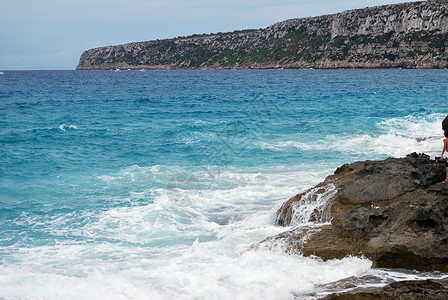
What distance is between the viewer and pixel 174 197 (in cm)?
1524

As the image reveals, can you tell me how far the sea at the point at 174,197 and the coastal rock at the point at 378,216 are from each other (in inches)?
10.0

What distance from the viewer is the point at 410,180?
34.1ft

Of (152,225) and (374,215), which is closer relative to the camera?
(374,215)

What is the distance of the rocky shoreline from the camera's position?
821cm

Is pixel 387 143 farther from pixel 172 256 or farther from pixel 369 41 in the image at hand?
pixel 369 41

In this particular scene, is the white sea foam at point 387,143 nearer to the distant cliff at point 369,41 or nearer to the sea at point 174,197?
the sea at point 174,197

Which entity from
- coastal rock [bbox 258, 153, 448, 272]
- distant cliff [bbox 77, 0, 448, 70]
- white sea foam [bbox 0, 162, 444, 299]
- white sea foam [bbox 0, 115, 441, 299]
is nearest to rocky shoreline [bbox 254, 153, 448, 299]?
coastal rock [bbox 258, 153, 448, 272]

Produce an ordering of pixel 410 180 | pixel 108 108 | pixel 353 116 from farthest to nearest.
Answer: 1. pixel 108 108
2. pixel 353 116
3. pixel 410 180

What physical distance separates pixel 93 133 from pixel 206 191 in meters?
15.4

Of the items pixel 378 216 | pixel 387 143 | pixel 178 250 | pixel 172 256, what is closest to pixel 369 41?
pixel 387 143

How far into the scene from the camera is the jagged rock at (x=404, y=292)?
6637 mm

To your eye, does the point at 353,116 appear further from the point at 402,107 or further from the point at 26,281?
the point at 26,281

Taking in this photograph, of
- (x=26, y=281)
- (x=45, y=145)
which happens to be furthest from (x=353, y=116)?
(x=26, y=281)

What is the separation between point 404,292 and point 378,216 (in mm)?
2706
